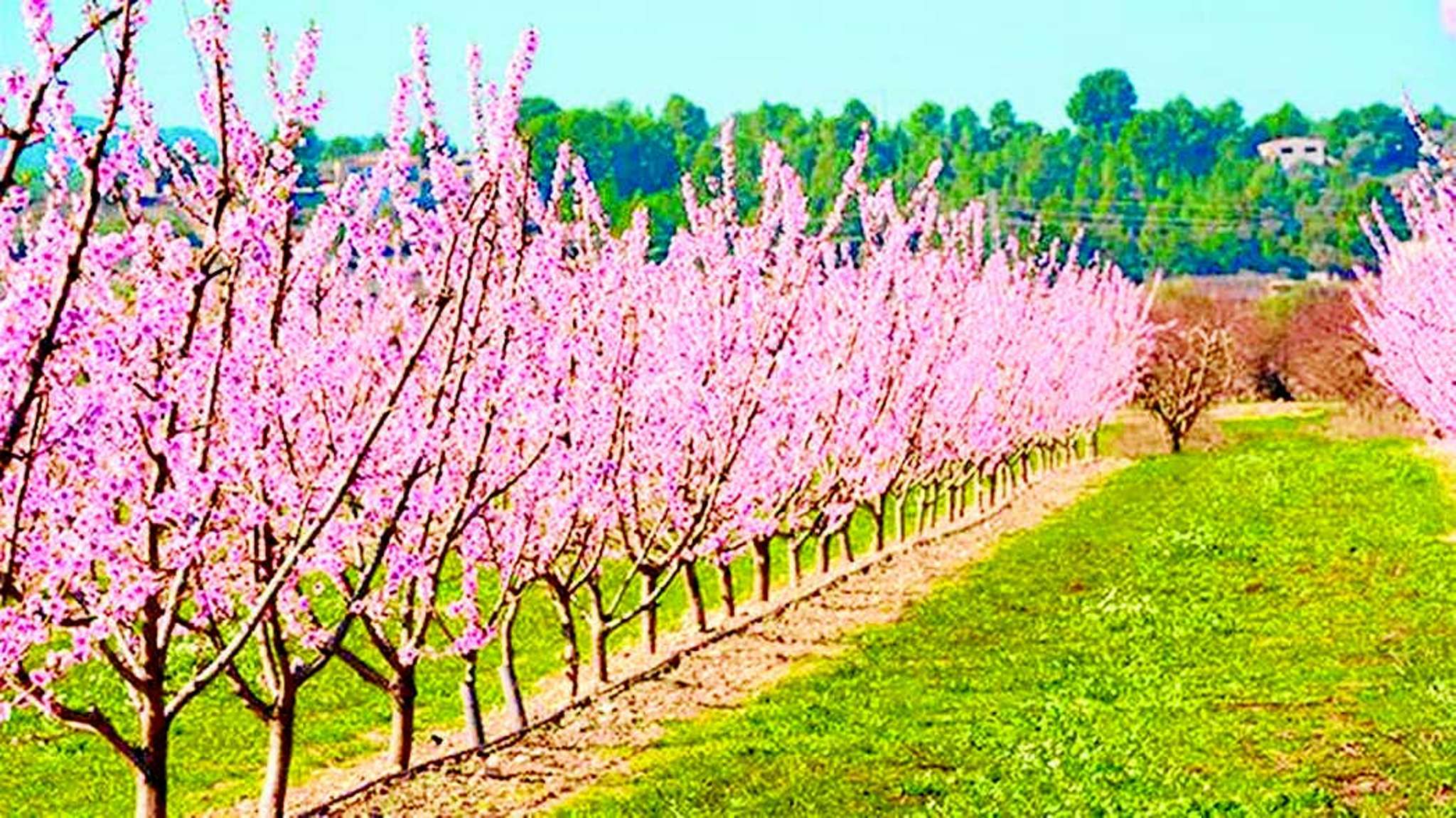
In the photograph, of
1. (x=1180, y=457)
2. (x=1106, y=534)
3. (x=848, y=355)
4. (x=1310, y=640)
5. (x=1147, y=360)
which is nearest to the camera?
(x=1310, y=640)

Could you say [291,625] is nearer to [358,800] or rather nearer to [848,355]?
[358,800]

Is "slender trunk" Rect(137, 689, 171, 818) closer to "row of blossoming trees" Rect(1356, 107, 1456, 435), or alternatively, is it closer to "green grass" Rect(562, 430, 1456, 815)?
"green grass" Rect(562, 430, 1456, 815)

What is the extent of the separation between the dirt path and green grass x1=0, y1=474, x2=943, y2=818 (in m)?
0.90

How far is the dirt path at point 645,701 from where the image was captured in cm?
1391

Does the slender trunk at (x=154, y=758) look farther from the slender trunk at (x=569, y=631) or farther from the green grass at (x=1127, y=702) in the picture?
the slender trunk at (x=569, y=631)

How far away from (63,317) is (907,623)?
16049 millimetres

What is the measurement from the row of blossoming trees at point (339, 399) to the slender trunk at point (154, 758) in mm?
25

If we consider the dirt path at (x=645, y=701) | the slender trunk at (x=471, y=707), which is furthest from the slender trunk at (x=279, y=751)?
the slender trunk at (x=471, y=707)


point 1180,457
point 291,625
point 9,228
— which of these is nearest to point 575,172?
point 291,625

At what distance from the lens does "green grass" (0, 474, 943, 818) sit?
15.3 meters

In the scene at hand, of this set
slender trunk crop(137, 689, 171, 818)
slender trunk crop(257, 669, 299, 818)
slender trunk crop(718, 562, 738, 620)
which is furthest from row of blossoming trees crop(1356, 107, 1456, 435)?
slender trunk crop(137, 689, 171, 818)

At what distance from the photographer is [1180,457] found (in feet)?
198

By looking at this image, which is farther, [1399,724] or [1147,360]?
[1147,360]

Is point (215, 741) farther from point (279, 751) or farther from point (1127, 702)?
point (1127, 702)
